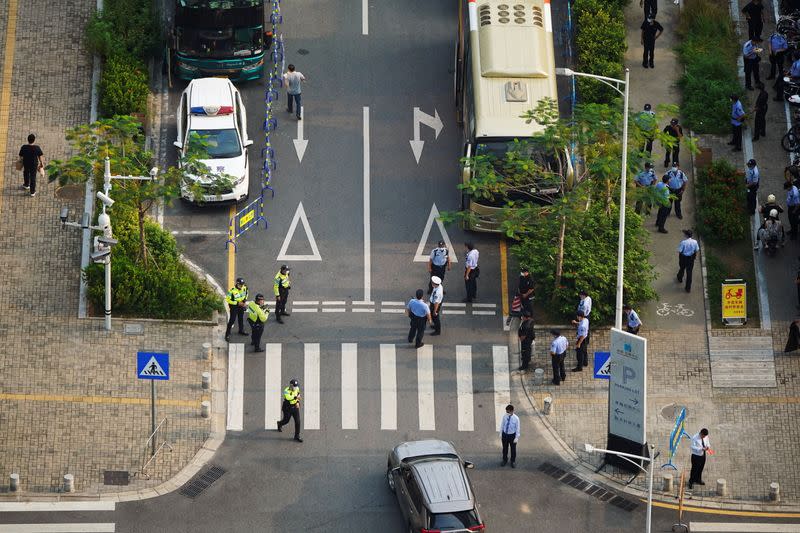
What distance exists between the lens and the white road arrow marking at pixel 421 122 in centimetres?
5394

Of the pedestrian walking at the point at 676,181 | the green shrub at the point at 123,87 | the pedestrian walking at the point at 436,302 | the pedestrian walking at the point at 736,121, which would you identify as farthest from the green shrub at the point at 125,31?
the pedestrian walking at the point at 736,121

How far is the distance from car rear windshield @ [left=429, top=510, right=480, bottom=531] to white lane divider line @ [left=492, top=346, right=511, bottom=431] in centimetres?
520

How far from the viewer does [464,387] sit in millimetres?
47719

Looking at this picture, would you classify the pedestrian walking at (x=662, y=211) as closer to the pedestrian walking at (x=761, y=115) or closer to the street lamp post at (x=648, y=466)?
the pedestrian walking at (x=761, y=115)

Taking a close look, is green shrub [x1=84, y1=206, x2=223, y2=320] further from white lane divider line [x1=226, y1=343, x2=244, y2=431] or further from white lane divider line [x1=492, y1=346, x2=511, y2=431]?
white lane divider line [x1=492, y1=346, x2=511, y2=431]

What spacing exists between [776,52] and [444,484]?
1961cm

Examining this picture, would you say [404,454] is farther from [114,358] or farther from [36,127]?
[36,127]

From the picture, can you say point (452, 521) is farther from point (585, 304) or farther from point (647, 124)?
point (647, 124)

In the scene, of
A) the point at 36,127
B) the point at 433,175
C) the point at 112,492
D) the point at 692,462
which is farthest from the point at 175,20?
the point at 692,462

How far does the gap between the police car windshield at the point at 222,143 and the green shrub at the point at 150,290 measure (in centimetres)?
332

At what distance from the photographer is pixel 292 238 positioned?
5128 cm

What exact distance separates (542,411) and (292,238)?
856cm

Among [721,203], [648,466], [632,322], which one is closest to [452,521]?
[648,466]

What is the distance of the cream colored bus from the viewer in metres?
50.6
